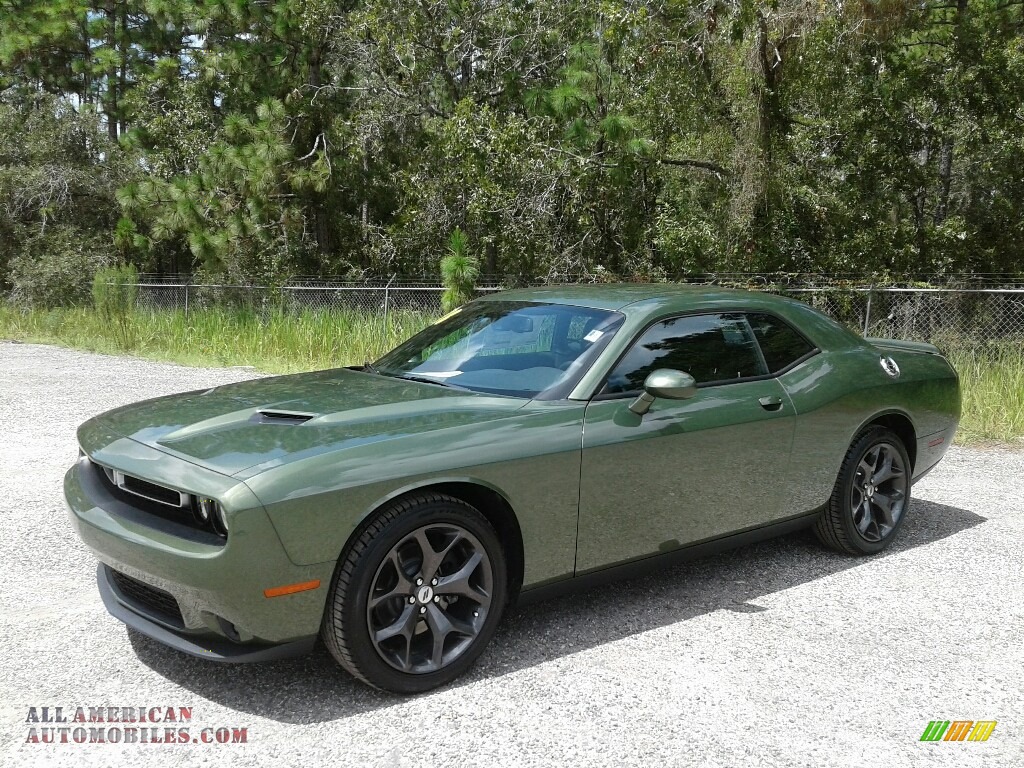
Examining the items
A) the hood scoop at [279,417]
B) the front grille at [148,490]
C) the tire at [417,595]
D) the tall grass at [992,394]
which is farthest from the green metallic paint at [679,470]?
the tall grass at [992,394]

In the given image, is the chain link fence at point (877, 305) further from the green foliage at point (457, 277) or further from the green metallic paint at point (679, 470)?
the green metallic paint at point (679, 470)

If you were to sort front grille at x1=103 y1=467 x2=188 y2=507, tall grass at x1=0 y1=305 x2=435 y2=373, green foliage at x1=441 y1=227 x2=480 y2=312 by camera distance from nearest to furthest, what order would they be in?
front grille at x1=103 y1=467 x2=188 y2=507, tall grass at x1=0 y1=305 x2=435 y2=373, green foliage at x1=441 y1=227 x2=480 y2=312

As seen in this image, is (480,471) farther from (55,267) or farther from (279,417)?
(55,267)

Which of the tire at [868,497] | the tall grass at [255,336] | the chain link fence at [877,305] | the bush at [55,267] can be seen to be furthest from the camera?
the bush at [55,267]

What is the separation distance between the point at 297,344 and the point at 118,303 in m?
5.41

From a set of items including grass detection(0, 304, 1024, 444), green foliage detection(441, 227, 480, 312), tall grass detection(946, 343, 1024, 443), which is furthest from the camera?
green foliage detection(441, 227, 480, 312)

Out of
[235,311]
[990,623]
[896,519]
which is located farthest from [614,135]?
[990,623]

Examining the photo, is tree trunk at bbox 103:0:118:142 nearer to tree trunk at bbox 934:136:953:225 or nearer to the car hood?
tree trunk at bbox 934:136:953:225

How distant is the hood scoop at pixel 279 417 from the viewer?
3572mm

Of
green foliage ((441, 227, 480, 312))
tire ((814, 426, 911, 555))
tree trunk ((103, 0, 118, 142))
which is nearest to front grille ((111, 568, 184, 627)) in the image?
tire ((814, 426, 911, 555))

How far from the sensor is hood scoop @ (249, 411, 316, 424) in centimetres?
357

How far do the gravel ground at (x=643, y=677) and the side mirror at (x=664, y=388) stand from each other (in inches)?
38.9

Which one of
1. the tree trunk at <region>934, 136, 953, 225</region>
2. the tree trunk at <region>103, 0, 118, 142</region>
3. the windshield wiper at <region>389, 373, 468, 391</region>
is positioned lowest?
the windshield wiper at <region>389, 373, 468, 391</region>

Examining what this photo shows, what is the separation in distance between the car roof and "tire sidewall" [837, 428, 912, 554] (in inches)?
34.7
